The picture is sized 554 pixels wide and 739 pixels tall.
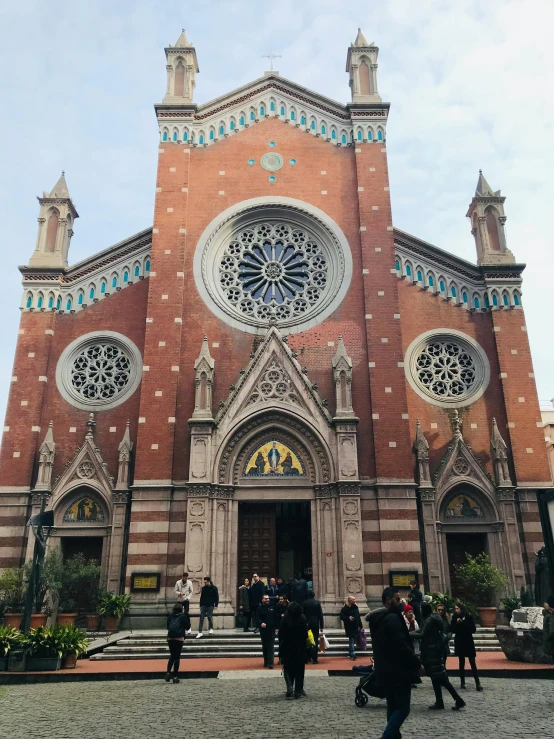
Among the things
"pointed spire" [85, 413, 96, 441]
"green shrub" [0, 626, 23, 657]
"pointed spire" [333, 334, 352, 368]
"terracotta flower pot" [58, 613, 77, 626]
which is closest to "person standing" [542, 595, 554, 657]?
"green shrub" [0, 626, 23, 657]

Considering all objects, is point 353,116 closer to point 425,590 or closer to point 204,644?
point 425,590

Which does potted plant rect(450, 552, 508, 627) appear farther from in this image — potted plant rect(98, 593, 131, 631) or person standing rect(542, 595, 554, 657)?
potted plant rect(98, 593, 131, 631)

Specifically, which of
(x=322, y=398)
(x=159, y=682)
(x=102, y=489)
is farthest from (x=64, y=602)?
(x=322, y=398)

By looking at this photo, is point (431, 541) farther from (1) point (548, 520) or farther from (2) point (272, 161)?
(2) point (272, 161)

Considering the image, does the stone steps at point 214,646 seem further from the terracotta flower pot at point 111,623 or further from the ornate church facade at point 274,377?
the ornate church facade at point 274,377

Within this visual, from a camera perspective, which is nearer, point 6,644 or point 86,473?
point 6,644

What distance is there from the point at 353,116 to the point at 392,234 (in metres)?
6.51

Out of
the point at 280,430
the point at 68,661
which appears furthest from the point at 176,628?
the point at 280,430

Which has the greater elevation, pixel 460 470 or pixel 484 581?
pixel 460 470

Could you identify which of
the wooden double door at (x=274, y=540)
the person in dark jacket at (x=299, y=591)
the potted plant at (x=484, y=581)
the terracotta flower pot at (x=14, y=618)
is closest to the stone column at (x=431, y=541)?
the potted plant at (x=484, y=581)

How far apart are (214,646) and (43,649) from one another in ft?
17.5

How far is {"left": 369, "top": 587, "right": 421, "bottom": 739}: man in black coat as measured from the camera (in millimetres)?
6934

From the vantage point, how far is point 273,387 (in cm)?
2508

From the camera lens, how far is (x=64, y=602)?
23.2m
